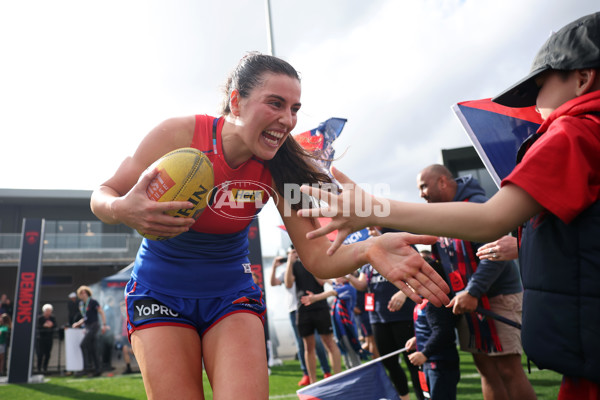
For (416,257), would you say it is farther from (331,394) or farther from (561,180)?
(331,394)

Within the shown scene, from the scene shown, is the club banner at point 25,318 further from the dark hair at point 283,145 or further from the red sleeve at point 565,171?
the red sleeve at point 565,171

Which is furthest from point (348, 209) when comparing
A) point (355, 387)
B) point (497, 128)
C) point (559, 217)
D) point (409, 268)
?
point (355, 387)

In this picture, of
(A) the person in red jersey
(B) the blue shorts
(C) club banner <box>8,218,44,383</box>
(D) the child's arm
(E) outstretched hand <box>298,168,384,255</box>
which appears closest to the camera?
(D) the child's arm

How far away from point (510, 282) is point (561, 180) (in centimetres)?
321

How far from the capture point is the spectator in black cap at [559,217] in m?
1.51

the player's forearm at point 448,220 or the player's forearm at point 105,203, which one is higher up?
the player's forearm at point 105,203

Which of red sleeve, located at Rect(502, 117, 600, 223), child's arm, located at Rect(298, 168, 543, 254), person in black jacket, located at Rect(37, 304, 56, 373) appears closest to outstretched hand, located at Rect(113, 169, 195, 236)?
child's arm, located at Rect(298, 168, 543, 254)

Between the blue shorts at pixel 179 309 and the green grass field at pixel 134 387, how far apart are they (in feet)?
16.7

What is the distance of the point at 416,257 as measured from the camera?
81.6 inches

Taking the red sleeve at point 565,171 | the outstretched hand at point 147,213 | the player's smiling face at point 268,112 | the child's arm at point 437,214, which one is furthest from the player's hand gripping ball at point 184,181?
the red sleeve at point 565,171

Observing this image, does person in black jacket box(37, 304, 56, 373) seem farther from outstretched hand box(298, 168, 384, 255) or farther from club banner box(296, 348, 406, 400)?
outstretched hand box(298, 168, 384, 255)

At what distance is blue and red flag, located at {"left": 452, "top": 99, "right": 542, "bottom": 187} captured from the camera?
3215 mm

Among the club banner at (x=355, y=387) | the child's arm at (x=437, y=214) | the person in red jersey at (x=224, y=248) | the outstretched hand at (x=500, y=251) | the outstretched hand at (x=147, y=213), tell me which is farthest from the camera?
the club banner at (x=355, y=387)

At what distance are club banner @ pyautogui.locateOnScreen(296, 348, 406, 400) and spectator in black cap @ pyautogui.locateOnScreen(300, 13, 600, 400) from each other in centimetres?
213
